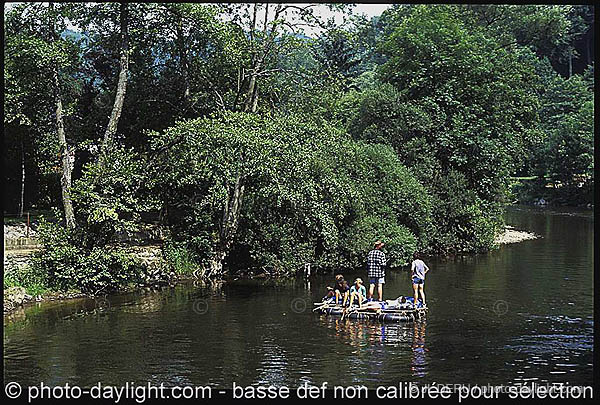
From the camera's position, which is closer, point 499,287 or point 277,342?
point 277,342

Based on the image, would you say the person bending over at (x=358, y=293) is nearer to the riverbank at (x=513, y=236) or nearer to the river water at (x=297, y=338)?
the river water at (x=297, y=338)

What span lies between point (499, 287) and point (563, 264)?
599 centimetres

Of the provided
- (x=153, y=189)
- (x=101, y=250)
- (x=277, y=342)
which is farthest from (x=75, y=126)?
(x=277, y=342)

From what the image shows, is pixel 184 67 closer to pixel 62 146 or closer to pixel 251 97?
pixel 251 97

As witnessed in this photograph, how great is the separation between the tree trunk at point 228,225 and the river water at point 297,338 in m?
1.97

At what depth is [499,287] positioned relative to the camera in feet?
73.2

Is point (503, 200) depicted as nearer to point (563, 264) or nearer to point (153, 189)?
point (563, 264)

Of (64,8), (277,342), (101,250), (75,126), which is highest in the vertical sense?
(64,8)

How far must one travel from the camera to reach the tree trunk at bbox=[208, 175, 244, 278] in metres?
24.4

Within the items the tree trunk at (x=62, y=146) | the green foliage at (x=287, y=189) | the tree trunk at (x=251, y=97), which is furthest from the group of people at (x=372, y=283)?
the tree trunk at (x=251, y=97)

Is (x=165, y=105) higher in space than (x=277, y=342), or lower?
higher

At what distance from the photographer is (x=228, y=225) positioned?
24609 millimetres

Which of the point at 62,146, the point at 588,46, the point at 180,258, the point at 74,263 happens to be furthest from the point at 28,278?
the point at 588,46

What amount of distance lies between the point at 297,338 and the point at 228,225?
9.75m
